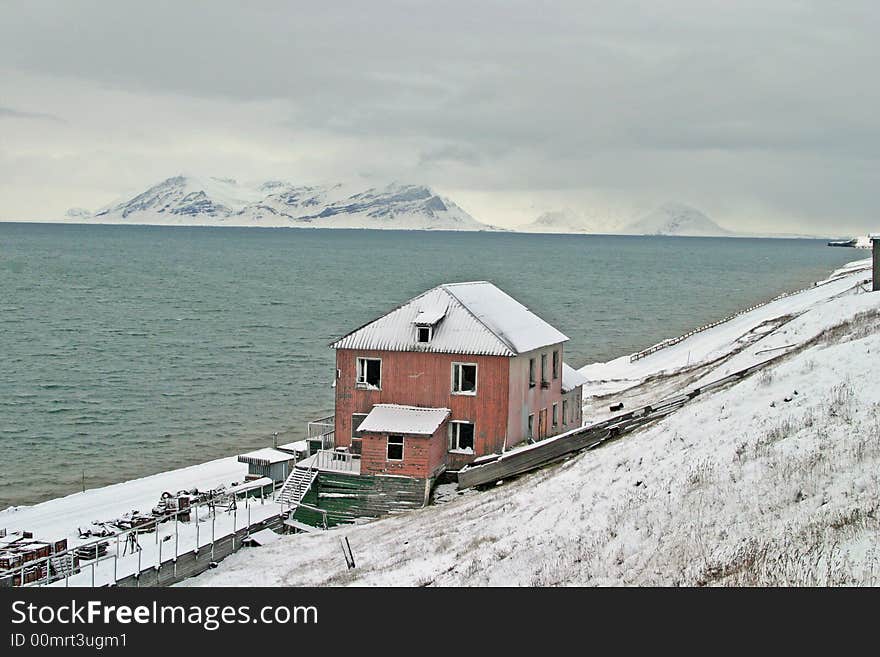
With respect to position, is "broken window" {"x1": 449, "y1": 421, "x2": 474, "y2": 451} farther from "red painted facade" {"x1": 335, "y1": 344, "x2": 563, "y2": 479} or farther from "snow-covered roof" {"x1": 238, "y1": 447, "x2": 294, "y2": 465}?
"snow-covered roof" {"x1": 238, "y1": 447, "x2": 294, "y2": 465}

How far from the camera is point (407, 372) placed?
39281 millimetres

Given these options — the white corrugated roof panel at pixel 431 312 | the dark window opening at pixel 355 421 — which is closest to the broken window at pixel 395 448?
the dark window opening at pixel 355 421

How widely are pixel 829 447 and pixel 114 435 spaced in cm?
4370

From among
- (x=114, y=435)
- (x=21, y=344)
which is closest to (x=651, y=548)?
(x=114, y=435)

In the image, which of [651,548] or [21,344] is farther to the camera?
[21,344]

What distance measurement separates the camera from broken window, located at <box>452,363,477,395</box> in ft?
127

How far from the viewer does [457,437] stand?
3881cm

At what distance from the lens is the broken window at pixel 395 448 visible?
3697 centimetres

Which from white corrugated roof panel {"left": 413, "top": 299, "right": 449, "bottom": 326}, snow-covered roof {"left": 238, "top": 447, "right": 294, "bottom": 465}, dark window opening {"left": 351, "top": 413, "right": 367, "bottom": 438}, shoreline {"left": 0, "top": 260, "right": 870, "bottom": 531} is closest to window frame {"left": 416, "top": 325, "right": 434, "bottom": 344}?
white corrugated roof panel {"left": 413, "top": 299, "right": 449, "bottom": 326}

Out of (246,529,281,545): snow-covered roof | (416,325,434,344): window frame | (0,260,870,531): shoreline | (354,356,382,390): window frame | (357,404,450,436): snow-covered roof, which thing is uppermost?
(416,325,434,344): window frame

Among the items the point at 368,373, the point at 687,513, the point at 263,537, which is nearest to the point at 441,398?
the point at 368,373

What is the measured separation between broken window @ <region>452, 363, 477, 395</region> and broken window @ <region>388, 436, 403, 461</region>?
3.17 metres

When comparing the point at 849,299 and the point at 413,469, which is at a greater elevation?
the point at 849,299
